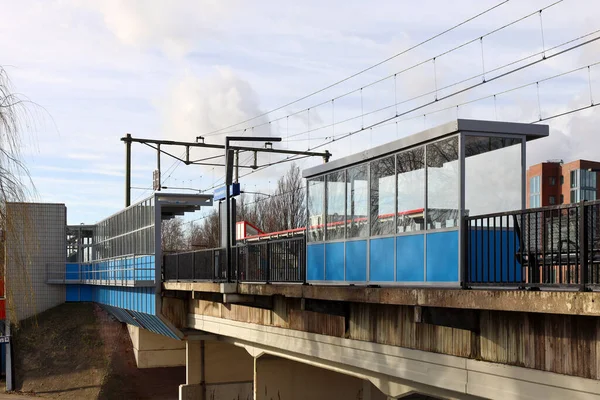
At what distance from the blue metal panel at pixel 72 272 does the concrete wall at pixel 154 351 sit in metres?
8.66

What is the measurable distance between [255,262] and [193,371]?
13.0 metres

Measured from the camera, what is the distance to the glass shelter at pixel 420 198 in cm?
1221

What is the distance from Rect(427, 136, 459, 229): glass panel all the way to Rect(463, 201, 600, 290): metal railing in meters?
0.38

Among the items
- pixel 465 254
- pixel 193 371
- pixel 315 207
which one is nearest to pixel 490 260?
pixel 465 254

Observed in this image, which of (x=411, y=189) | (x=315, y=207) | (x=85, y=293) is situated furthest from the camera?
(x=85, y=293)

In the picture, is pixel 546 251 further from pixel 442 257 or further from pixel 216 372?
pixel 216 372

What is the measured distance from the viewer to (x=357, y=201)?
603 inches

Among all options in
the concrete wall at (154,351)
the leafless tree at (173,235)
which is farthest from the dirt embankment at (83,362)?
the leafless tree at (173,235)

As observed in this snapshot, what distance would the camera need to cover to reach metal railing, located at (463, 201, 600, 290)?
898 cm

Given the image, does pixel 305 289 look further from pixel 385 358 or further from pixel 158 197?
pixel 158 197

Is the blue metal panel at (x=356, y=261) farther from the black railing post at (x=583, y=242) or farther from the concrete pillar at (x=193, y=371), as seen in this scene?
the concrete pillar at (x=193, y=371)

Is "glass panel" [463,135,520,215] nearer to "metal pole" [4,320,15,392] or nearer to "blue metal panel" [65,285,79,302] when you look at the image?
"metal pole" [4,320,15,392]

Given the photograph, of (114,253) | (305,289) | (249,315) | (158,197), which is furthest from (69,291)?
(305,289)

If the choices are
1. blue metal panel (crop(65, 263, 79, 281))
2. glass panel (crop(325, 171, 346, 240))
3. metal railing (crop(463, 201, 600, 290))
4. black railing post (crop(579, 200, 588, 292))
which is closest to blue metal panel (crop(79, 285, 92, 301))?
blue metal panel (crop(65, 263, 79, 281))
